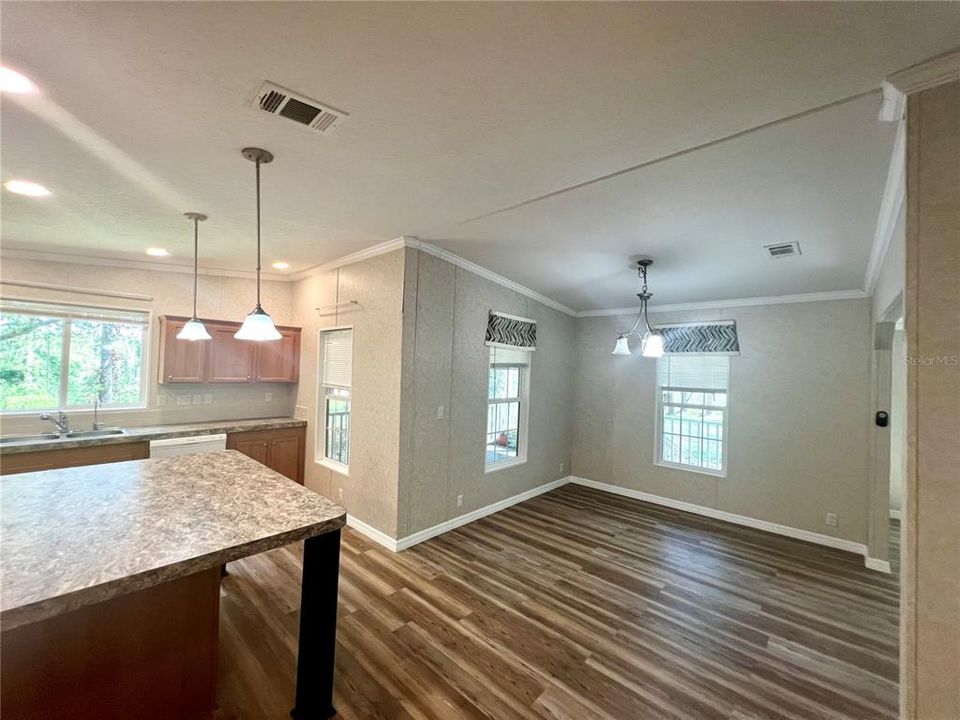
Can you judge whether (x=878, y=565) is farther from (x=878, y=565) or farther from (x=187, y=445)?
(x=187, y=445)

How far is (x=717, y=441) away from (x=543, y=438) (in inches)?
83.3

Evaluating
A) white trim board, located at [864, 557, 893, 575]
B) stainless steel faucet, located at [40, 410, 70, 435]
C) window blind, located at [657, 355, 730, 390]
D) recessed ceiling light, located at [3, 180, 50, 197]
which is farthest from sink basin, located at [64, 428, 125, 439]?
white trim board, located at [864, 557, 893, 575]

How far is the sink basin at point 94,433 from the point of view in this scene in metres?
3.49

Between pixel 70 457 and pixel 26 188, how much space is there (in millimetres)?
2128

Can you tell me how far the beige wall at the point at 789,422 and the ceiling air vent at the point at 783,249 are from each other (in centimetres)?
138

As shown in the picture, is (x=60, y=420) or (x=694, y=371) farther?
(x=694, y=371)

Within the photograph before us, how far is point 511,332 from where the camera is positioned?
4562 mm

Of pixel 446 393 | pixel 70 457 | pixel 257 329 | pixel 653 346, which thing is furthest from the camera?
pixel 446 393

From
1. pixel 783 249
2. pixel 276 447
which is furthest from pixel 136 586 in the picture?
pixel 783 249

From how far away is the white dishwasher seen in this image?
361 centimetres

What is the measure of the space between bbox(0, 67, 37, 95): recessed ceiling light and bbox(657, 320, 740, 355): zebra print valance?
5500mm

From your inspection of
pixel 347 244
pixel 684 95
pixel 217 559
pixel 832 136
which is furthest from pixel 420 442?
pixel 832 136

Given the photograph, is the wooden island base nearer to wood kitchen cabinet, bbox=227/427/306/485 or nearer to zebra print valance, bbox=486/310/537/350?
wood kitchen cabinet, bbox=227/427/306/485

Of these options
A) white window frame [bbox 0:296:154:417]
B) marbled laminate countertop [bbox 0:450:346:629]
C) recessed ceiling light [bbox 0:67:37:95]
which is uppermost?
recessed ceiling light [bbox 0:67:37:95]
